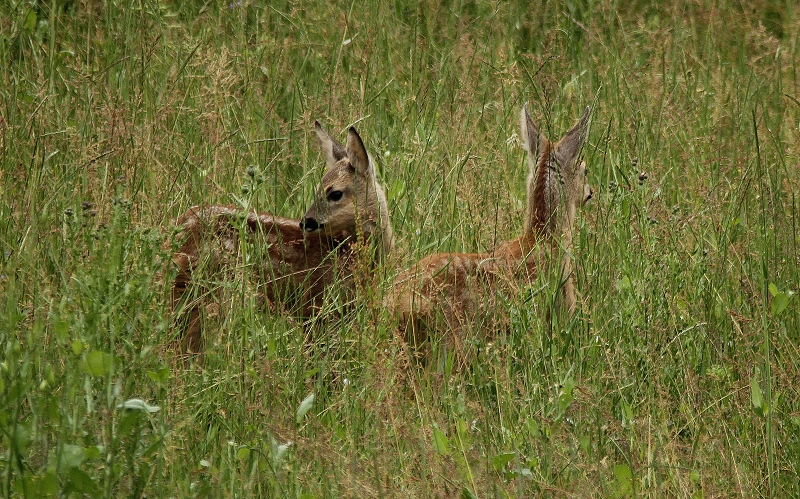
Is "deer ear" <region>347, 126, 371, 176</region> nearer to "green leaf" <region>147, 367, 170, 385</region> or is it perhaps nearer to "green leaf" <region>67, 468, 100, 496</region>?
"green leaf" <region>147, 367, 170, 385</region>

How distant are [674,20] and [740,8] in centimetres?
126

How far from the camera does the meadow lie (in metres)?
3.24

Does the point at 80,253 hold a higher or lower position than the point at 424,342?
higher

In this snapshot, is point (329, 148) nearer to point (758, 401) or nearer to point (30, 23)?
point (30, 23)

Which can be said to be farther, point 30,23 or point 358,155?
point 30,23

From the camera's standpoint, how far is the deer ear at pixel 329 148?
5836 millimetres

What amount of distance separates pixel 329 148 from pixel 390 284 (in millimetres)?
1349

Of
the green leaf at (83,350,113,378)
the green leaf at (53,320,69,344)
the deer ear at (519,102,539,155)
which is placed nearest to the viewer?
the green leaf at (83,350,113,378)

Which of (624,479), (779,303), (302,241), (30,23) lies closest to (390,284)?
(302,241)

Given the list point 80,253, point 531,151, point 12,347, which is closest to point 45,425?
point 12,347

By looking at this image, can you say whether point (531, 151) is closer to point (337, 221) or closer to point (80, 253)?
point (337, 221)

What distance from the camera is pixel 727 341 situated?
4250mm

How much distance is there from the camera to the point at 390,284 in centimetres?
471

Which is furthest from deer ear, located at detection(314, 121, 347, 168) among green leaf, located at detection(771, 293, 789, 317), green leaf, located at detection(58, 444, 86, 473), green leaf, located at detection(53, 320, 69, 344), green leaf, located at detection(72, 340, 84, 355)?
green leaf, located at detection(58, 444, 86, 473)
